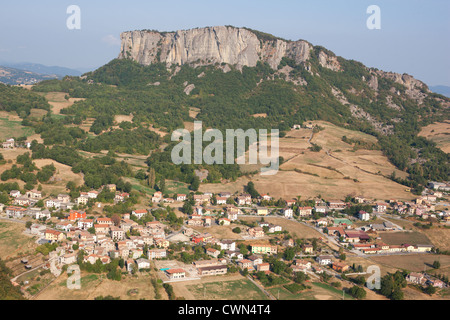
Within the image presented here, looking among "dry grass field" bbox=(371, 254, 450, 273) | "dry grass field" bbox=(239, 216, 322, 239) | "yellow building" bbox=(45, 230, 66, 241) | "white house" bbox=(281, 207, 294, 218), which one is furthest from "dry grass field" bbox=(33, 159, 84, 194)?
"dry grass field" bbox=(371, 254, 450, 273)

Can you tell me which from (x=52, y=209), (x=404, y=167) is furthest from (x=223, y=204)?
(x=404, y=167)

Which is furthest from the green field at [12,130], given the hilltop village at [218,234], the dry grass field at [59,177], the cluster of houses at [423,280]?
the cluster of houses at [423,280]

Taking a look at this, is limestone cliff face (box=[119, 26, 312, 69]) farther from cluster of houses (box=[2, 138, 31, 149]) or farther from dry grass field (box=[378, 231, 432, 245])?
dry grass field (box=[378, 231, 432, 245])

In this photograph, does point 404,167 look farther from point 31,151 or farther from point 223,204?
point 31,151

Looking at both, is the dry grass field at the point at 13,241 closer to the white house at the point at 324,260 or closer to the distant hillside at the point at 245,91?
the white house at the point at 324,260

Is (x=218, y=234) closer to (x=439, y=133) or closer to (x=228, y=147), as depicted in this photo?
(x=228, y=147)

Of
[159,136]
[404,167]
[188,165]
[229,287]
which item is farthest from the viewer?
[159,136]
